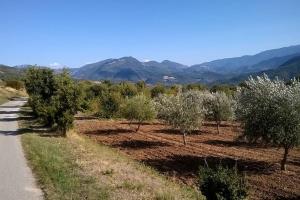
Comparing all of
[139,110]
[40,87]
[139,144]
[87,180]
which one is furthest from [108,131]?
[87,180]

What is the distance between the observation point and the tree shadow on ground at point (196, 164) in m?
24.2

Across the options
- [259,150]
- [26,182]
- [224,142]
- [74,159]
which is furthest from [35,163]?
[224,142]

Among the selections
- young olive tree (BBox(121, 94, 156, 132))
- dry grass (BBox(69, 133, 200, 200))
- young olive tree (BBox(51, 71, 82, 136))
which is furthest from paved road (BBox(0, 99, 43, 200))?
young olive tree (BBox(121, 94, 156, 132))

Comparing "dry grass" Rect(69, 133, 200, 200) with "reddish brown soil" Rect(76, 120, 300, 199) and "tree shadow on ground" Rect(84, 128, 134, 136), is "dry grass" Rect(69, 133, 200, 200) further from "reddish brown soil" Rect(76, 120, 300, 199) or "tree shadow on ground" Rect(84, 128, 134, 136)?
"tree shadow on ground" Rect(84, 128, 134, 136)

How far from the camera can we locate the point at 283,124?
23547 mm

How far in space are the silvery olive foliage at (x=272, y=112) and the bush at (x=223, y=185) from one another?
11.6 metres

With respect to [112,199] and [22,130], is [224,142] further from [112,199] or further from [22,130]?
[112,199]

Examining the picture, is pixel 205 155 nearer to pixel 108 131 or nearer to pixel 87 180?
pixel 87 180

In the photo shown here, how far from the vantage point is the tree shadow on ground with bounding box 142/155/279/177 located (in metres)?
24.2

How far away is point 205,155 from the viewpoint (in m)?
29.4

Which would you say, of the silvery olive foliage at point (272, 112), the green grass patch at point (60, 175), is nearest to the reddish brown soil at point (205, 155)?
the silvery olive foliage at point (272, 112)

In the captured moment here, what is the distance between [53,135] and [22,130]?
393 cm

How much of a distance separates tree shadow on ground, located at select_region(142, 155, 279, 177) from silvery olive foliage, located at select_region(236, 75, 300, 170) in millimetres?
1574

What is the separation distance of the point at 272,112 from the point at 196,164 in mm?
5759
